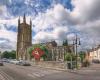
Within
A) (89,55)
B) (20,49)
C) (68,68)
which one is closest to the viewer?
(68,68)

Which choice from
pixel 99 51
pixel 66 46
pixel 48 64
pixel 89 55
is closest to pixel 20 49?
pixel 66 46

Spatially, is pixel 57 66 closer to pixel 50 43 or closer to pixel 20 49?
pixel 50 43

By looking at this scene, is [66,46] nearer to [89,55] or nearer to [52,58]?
[52,58]

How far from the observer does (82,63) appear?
6225 centimetres

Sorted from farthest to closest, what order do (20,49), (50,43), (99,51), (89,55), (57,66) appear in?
(20,49), (50,43), (89,55), (99,51), (57,66)

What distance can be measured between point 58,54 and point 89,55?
124 ft

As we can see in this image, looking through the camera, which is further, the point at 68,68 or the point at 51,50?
the point at 51,50

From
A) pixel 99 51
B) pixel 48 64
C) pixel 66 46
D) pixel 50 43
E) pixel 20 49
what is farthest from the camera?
pixel 20 49

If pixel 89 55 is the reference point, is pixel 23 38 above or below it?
above

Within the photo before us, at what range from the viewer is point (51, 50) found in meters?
177

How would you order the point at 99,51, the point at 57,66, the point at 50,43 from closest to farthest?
the point at 57,66, the point at 99,51, the point at 50,43

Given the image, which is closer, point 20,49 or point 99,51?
point 99,51

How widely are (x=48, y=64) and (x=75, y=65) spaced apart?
12944 mm

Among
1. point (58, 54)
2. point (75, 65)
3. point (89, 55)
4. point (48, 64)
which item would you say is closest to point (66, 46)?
point (58, 54)
